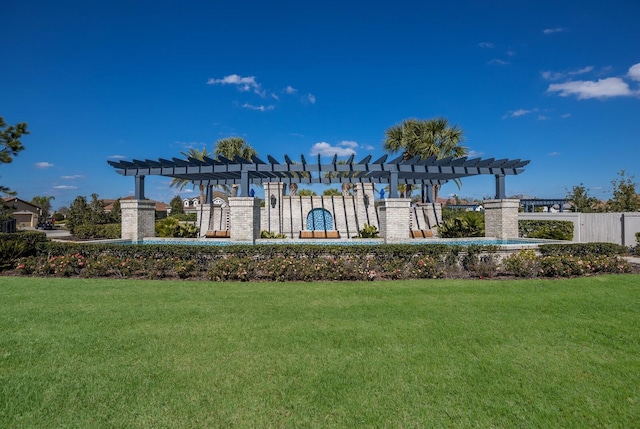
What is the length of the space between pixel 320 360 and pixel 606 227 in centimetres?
2047

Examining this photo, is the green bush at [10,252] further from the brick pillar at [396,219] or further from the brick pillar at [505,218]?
the brick pillar at [505,218]

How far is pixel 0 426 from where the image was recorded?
2896 mm

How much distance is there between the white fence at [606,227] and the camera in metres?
17.2

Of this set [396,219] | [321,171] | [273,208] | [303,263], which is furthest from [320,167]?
[303,263]

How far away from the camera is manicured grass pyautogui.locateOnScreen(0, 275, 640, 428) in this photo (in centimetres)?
308

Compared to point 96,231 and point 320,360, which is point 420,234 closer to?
point 320,360

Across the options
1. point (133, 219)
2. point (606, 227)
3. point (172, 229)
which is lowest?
point (172, 229)

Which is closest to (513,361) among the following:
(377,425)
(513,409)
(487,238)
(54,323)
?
(513,409)

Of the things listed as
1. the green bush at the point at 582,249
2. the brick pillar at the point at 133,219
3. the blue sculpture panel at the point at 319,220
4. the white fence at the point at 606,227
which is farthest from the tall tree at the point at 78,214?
the white fence at the point at 606,227

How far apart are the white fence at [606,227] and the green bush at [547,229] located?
1.53ft

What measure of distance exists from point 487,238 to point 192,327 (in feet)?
53.0

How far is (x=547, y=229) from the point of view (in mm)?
19531

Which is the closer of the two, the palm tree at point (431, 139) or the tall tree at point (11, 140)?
the tall tree at point (11, 140)

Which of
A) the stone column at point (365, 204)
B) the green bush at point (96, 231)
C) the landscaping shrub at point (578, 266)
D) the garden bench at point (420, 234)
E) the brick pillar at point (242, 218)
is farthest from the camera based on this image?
the green bush at point (96, 231)
